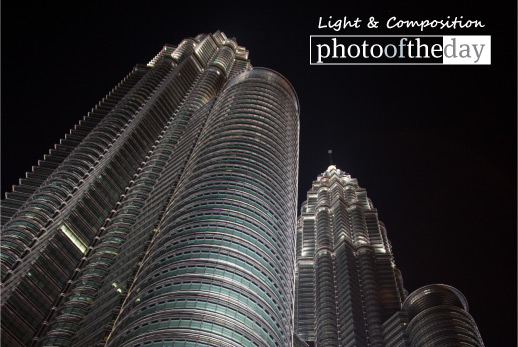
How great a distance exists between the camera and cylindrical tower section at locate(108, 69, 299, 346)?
59.2 m

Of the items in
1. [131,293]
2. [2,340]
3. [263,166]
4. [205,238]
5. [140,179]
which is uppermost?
[140,179]

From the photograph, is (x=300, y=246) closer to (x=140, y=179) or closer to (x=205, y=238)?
(x=140, y=179)

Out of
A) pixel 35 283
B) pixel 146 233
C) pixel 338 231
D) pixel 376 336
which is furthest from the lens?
pixel 338 231

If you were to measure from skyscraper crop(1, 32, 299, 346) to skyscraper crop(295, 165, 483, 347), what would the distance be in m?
51.0

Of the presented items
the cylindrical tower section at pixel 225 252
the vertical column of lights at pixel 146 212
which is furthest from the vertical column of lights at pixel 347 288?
the vertical column of lights at pixel 146 212

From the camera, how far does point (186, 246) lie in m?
71.4

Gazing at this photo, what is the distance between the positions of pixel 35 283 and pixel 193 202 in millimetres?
28221

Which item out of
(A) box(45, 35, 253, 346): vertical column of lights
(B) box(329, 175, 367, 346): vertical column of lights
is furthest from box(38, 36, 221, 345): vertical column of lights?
(B) box(329, 175, 367, 346): vertical column of lights

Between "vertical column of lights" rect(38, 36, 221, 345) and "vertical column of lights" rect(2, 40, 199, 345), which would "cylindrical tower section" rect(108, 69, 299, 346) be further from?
"vertical column of lights" rect(2, 40, 199, 345)

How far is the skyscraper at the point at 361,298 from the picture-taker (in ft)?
412

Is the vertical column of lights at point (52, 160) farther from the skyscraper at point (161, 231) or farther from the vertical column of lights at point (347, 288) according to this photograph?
the vertical column of lights at point (347, 288)

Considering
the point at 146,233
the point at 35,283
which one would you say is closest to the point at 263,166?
the point at 146,233

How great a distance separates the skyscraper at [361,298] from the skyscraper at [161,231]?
51004 mm

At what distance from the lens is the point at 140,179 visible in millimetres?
116625
